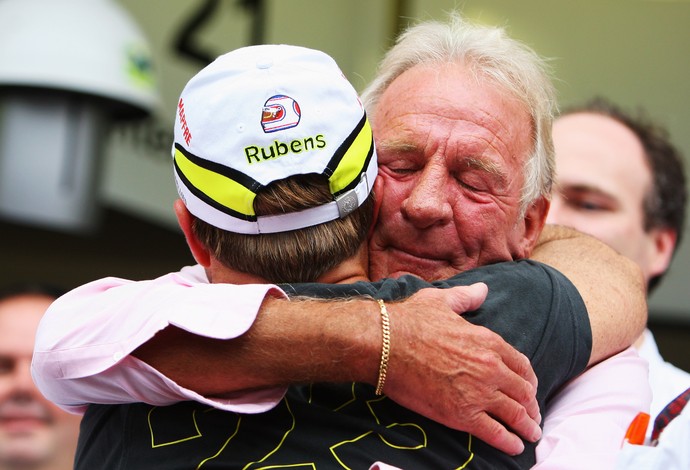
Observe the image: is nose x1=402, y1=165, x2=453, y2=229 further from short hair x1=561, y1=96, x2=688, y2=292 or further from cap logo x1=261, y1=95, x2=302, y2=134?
short hair x1=561, y1=96, x2=688, y2=292

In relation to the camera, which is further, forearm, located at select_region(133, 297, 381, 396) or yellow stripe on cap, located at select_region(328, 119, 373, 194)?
yellow stripe on cap, located at select_region(328, 119, 373, 194)

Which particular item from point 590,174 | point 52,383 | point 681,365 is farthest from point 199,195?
point 681,365

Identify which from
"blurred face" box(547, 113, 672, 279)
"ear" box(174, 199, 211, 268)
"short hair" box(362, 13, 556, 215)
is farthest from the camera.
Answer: "blurred face" box(547, 113, 672, 279)

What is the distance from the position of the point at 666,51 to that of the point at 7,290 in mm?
4506

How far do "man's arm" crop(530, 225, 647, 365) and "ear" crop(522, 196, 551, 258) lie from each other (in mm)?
33

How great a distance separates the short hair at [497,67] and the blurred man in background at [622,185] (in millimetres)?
1082

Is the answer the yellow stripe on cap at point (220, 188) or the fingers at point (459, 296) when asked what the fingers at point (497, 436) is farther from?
the yellow stripe on cap at point (220, 188)

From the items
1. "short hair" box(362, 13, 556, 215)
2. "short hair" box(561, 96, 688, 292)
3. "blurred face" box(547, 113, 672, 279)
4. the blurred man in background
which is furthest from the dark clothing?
"short hair" box(561, 96, 688, 292)

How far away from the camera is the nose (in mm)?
2066

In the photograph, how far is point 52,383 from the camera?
6.06 ft

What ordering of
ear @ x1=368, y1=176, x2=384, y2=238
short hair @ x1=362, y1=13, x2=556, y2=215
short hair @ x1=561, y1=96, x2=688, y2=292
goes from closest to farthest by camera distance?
ear @ x1=368, y1=176, x2=384, y2=238 → short hair @ x1=362, y1=13, x2=556, y2=215 → short hair @ x1=561, y1=96, x2=688, y2=292

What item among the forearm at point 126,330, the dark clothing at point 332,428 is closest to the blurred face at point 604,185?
the dark clothing at point 332,428

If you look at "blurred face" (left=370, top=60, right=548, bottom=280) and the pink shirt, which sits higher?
"blurred face" (left=370, top=60, right=548, bottom=280)

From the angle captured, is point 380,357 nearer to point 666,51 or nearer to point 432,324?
point 432,324
